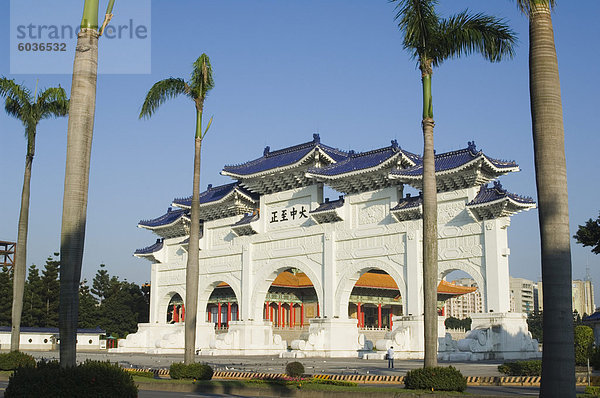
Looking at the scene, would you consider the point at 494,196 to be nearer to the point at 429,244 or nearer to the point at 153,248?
the point at 429,244

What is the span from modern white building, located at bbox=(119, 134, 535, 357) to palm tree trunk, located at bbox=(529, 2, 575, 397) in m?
22.0

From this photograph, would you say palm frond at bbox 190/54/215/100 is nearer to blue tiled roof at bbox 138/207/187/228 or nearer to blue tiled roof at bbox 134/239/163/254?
blue tiled roof at bbox 138/207/187/228

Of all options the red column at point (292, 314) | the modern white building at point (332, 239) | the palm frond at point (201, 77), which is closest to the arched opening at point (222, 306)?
the red column at point (292, 314)

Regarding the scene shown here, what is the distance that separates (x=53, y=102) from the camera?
23984 mm

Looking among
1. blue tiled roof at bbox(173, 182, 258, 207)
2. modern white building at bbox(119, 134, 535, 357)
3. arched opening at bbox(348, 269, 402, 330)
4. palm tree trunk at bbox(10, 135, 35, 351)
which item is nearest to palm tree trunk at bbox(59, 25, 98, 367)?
palm tree trunk at bbox(10, 135, 35, 351)

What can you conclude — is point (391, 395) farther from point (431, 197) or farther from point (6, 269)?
point (6, 269)

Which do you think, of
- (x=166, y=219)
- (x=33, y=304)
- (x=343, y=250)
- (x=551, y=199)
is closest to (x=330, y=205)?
(x=343, y=250)

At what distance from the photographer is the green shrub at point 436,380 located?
14.3 m

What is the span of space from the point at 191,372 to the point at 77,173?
971 centimetres

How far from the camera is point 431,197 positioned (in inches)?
602

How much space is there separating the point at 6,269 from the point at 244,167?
3633 centimetres

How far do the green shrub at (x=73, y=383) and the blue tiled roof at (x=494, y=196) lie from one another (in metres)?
24.8

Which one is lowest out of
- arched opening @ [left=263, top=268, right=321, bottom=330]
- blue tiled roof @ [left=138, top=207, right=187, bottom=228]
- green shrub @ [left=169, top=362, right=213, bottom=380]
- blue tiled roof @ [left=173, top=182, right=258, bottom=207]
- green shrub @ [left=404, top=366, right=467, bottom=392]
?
green shrub @ [left=169, top=362, right=213, bottom=380]

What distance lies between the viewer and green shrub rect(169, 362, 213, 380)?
1897 cm
